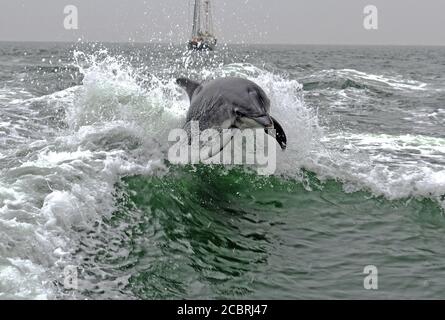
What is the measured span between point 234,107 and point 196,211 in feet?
5.03

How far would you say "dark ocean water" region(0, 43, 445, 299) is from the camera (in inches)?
195

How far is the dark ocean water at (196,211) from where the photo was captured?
16.3 feet

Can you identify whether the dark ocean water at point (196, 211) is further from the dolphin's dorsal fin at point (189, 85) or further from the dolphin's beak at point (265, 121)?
the dolphin's beak at point (265, 121)

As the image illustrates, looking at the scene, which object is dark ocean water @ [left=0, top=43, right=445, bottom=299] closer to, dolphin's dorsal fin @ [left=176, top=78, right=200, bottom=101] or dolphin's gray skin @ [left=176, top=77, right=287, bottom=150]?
dolphin's dorsal fin @ [left=176, top=78, right=200, bottom=101]

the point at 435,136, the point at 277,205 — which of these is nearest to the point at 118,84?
the point at 277,205

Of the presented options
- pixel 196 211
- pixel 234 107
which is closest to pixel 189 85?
pixel 234 107

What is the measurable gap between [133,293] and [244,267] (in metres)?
1.26

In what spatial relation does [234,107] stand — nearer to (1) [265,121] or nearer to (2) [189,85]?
(1) [265,121]

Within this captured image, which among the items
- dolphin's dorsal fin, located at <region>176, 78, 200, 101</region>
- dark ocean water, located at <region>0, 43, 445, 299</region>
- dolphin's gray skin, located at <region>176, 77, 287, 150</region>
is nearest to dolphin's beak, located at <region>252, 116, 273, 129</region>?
dolphin's gray skin, located at <region>176, 77, 287, 150</region>

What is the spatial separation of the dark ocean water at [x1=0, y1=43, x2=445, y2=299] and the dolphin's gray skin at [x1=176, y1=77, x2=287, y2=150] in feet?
3.09

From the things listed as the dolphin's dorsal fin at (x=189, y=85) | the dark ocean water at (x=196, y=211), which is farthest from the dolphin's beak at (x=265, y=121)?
the dolphin's dorsal fin at (x=189, y=85)

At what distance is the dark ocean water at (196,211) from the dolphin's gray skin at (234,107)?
0.94m
